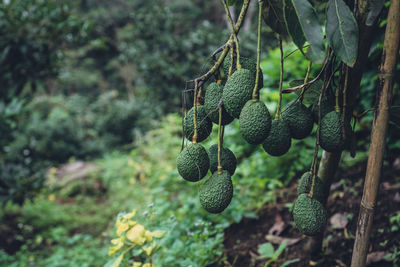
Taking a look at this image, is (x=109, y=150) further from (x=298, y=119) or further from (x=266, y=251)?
(x=298, y=119)

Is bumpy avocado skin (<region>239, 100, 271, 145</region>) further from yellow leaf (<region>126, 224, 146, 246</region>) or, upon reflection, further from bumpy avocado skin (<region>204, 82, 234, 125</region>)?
yellow leaf (<region>126, 224, 146, 246</region>)

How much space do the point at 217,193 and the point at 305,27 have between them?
52cm

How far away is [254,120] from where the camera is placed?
0.77 metres

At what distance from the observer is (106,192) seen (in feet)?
17.2

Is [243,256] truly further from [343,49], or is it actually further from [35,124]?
[35,124]

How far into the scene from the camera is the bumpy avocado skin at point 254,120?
77 cm

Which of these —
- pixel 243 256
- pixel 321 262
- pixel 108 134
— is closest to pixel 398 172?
pixel 321 262

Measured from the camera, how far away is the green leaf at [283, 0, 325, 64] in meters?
0.73

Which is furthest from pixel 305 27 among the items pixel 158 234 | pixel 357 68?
pixel 158 234

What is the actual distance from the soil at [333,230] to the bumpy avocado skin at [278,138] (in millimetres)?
874

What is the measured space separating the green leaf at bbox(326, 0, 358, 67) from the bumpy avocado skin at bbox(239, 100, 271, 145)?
251mm

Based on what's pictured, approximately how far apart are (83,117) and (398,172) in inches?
326

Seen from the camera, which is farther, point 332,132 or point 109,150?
point 109,150

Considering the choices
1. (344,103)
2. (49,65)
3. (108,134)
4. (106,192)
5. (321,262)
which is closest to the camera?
(344,103)
